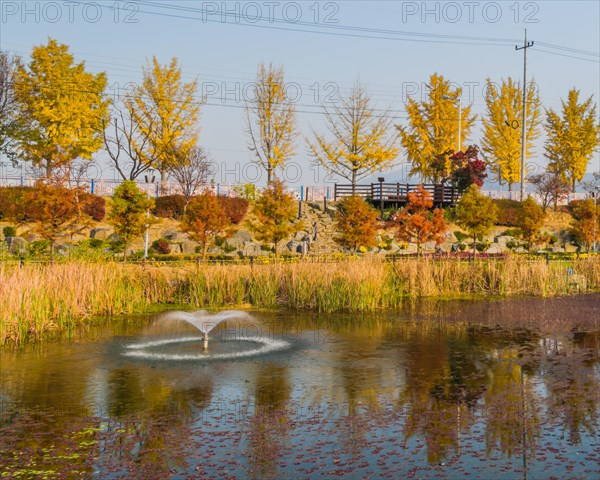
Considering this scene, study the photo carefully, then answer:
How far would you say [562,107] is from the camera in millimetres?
62281

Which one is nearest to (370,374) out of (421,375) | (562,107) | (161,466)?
(421,375)

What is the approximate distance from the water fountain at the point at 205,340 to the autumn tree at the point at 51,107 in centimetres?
3383

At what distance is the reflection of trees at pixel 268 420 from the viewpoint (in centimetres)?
771

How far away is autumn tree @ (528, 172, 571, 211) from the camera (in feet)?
169

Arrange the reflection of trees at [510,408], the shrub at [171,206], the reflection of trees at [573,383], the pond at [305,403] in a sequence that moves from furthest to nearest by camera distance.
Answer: the shrub at [171,206], the reflection of trees at [573,383], the reflection of trees at [510,408], the pond at [305,403]

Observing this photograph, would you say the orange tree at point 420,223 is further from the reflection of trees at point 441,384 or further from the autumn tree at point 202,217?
the reflection of trees at point 441,384

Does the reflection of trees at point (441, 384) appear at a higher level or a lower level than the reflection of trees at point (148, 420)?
higher

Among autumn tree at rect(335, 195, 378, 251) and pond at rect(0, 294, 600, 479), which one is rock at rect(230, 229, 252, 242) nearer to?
autumn tree at rect(335, 195, 378, 251)

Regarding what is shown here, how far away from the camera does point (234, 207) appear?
4466 centimetres

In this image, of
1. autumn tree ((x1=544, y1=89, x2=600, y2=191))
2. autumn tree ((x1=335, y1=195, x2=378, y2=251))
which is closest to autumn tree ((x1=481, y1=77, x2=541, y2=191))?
autumn tree ((x1=544, y1=89, x2=600, y2=191))

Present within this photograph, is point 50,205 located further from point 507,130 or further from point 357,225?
point 507,130

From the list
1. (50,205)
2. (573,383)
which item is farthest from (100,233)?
(573,383)

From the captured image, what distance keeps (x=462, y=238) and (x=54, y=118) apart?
1127 inches

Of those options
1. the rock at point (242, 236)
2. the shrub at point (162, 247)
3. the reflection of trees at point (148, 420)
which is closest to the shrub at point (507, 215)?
the rock at point (242, 236)
